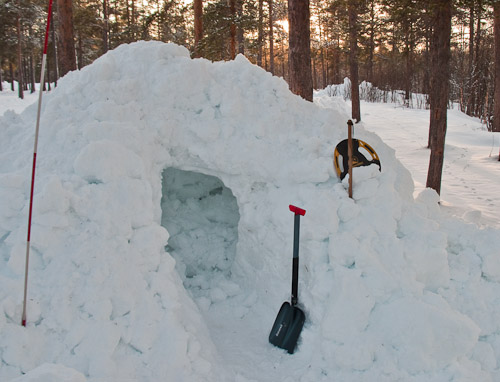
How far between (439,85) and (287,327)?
5.23 m

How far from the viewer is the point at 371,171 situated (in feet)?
13.4

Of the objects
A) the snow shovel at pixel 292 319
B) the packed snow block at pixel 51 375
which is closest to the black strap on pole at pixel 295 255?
the snow shovel at pixel 292 319

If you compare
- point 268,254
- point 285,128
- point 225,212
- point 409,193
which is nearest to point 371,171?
point 409,193

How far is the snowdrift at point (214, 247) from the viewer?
2963mm

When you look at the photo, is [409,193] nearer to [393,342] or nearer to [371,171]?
[371,171]

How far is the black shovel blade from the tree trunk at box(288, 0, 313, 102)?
4.12 m

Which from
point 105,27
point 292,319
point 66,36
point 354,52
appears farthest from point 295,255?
point 105,27

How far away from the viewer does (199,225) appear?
5.11 m

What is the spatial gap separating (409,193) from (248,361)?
285 centimetres

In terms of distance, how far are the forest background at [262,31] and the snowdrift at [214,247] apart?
3.80 m

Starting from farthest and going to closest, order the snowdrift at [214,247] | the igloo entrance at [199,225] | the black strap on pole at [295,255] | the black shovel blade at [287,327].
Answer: the igloo entrance at [199,225]
the black strap on pole at [295,255]
the black shovel blade at [287,327]
the snowdrift at [214,247]

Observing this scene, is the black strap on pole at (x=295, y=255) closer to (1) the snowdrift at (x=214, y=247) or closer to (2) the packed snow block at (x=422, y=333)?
(1) the snowdrift at (x=214, y=247)

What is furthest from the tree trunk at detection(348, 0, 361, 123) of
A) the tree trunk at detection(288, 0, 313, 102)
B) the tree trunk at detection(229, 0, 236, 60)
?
the tree trunk at detection(288, 0, 313, 102)

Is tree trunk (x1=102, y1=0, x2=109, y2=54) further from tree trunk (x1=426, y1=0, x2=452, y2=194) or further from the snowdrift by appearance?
tree trunk (x1=426, y1=0, x2=452, y2=194)
